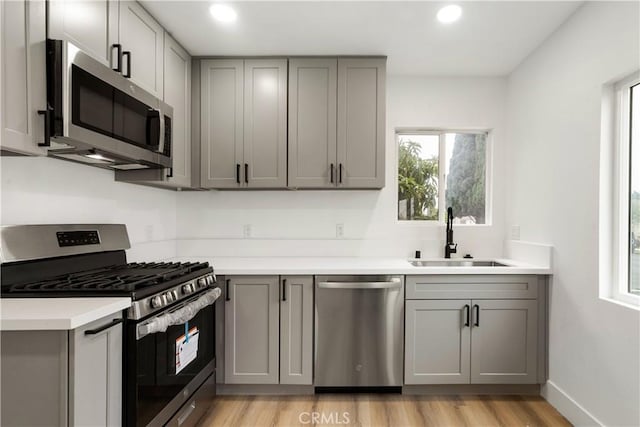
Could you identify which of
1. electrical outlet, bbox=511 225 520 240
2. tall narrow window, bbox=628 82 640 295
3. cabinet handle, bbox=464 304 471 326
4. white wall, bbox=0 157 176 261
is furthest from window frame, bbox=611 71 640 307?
white wall, bbox=0 157 176 261

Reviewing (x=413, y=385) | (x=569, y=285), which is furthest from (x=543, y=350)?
(x=413, y=385)

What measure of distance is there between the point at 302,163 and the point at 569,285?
199cm

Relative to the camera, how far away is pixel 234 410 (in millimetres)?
2436

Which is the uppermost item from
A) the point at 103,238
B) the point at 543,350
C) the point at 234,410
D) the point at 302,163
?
the point at 302,163

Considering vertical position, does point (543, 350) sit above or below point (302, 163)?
below

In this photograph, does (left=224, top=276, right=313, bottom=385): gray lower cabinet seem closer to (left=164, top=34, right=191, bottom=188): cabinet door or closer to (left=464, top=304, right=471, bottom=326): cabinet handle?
(left=164, top=34, right=191, bottom=188): cabinet door

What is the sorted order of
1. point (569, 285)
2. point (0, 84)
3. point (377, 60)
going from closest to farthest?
point (0, 84), point (569, 285), point (377, 60)

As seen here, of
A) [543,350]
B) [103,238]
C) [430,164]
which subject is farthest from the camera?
[430,164]

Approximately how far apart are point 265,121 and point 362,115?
759 mm

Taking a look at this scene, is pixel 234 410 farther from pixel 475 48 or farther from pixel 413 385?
pixel 475 48

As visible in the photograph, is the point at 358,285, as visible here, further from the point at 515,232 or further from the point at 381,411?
the point at 515,232

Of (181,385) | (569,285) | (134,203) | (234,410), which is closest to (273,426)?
(234,410)

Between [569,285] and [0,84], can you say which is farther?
[569,285]

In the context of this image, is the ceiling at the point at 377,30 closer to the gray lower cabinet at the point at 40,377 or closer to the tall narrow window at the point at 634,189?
the tall narrow window at the point at 634,189
